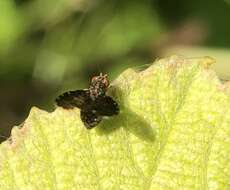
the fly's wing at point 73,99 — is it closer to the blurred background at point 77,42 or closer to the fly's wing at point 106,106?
the fly's wing at point 106,106

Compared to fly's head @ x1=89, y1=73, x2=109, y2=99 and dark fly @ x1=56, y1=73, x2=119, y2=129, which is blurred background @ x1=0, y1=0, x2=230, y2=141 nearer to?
fly's head @ x1=89, y1=73, x2=109, y2=99

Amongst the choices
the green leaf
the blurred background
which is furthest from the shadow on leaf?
the blurred background

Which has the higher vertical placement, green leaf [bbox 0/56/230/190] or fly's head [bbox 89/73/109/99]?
fly's head [bbox 89/73/109/99]

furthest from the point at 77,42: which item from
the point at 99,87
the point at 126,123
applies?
the point at 126,123

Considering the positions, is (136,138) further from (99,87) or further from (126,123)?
(99,87)

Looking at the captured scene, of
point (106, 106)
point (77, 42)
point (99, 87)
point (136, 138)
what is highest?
point (77, 42)
